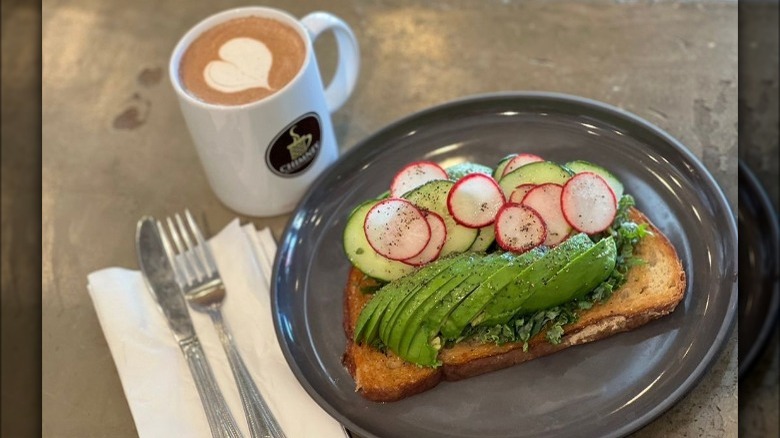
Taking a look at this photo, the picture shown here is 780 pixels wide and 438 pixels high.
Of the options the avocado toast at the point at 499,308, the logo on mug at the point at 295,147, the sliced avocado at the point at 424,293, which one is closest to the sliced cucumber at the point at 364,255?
the avocado toast at the point at 499,308

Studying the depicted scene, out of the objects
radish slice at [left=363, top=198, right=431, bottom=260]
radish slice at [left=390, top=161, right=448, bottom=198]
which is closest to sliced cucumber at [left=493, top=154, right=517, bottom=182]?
radish slice at [left=390, top=161, right=448, bottom=198]

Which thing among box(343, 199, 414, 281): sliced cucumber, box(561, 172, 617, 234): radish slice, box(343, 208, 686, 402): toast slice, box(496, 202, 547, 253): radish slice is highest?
box(561, 172, 617, 234): radish slice

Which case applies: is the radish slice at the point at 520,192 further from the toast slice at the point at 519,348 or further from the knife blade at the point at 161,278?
the knife blade at the point at 161,278

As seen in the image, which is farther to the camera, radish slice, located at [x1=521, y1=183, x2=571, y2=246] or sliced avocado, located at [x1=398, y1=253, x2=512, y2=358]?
radish slice, located at [x1=521, y1=183, x2=571, y2=246]

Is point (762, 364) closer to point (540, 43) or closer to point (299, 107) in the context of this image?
point (540, 43)

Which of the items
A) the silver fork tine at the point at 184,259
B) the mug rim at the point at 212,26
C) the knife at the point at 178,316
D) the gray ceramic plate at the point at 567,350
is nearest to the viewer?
the gray ceramic plate at the point at 567,350

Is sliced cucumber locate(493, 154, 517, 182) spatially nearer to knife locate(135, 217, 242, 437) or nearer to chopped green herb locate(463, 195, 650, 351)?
chopped green herb locate(463, 195, 650, 351)

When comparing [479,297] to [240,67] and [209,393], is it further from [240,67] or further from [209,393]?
[240,67]

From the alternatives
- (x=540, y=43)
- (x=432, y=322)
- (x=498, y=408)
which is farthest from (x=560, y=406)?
(x=540, y=43)
